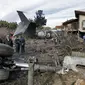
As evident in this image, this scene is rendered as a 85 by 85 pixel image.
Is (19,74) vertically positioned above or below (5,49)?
below

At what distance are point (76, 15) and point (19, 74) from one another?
25195 millimetres

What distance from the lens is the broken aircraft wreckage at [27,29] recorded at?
22.2m

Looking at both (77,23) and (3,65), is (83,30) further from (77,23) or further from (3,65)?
(3,65)

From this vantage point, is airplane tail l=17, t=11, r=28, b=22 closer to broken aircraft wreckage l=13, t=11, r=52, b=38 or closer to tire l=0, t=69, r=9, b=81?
broken aircraft wreckage l=13, t=11, r=52, b=38

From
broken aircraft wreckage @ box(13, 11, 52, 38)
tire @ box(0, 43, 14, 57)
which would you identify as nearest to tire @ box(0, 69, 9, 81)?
tire @ box(0, 43, 14, 57)

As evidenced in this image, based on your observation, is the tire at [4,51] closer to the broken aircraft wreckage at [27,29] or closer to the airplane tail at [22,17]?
the broken aircraft wreckage at [27,29]

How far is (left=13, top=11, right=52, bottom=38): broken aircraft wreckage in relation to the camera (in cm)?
2217

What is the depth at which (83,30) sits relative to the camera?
2983 centimetres

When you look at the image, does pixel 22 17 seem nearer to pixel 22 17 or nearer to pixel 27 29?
pixel 22 17

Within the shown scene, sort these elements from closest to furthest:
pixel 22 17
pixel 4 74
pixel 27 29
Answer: pixel 4 74 → pixel 27 29 → pixel 22 17

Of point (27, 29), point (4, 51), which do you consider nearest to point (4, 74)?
point (4, 51)

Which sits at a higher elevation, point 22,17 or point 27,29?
point 22,17

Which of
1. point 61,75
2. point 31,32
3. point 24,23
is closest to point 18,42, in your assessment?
point 61,75

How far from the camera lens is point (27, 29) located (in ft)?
83.3
